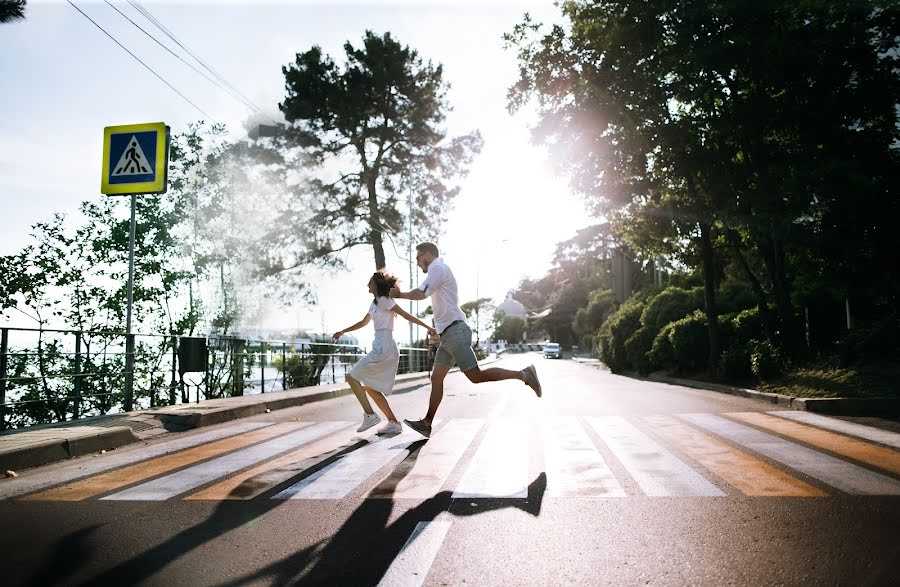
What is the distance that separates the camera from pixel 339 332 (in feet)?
24.1

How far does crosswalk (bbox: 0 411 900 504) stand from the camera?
14.8 feet

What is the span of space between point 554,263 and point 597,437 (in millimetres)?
103167

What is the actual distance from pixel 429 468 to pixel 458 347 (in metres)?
1.44

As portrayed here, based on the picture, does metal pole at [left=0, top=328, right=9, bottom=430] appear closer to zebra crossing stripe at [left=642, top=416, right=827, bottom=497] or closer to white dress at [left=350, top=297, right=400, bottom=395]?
white dress at [left=350, top=297, right=400, bottom=395]

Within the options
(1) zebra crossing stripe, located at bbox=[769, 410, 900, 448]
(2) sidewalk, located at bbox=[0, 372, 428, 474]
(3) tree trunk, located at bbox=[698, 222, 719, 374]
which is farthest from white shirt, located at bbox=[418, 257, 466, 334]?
(3) tree trunk, located at bbox=[698, 222, 719, 374]

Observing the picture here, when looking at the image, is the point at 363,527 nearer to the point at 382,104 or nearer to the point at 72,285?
the point at 72,285

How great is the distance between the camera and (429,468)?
5293mm

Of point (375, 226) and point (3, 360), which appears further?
point (375, 226)

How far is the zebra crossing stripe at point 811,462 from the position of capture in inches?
173

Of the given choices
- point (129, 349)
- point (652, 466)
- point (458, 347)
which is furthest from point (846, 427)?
point (129, 349)

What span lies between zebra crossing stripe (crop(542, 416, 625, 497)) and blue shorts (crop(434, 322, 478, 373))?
1.13 meters

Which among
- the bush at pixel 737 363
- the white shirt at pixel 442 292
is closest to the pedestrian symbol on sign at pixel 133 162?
the white shirt at pixel 442 292

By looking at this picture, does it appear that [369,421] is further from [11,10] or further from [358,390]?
[11,10]

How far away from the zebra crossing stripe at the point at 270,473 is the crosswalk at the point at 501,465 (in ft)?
0.04
